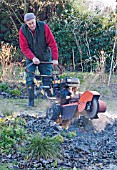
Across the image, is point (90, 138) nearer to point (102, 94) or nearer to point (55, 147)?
point (55, 147)

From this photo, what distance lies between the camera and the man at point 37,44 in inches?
314

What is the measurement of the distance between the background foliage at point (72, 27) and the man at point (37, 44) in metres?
4.62

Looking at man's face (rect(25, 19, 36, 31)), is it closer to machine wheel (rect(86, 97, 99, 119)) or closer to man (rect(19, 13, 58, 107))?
man (rect(19, 13, 58, 107))

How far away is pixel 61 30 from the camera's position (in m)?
14.2

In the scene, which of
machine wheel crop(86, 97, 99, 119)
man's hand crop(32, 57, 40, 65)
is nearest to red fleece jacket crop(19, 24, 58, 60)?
man's hand crop(32, 57, 40, 65)

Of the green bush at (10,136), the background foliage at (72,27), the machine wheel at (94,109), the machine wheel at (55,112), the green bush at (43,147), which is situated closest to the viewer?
the green bush at (43,147)

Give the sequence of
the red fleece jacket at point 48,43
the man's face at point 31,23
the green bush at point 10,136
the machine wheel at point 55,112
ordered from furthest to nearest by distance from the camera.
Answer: the red fleece jacket at point 48,43
the man's face at point 31,23
the machine wheel at point 55,112
the green bush at point 10,136

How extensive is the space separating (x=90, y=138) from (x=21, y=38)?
2885mm

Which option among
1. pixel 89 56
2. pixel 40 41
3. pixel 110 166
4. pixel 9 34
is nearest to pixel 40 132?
pixel 110 166

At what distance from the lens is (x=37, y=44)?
8375 millimetres

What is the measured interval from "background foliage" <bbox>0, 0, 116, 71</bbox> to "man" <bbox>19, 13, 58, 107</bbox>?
462 centimetres

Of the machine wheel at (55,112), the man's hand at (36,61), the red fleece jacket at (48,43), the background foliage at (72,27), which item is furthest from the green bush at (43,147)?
the background foliage at (72,27)

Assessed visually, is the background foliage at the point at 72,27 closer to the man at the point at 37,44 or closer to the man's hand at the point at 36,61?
the man at the point at 37,44

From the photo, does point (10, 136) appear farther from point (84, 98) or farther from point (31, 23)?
point (31, 23)
